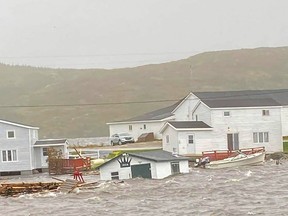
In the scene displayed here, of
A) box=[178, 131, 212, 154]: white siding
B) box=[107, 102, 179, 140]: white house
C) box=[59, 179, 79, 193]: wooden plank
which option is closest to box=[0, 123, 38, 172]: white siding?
box=[178, 131, 212, 154]: white siding

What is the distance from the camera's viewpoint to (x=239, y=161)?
6294cm

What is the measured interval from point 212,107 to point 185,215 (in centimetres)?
3941

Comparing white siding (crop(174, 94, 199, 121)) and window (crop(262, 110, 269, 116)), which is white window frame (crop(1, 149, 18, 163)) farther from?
window (crop(262, 110, 269, 116))

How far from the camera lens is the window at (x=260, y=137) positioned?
7484cm

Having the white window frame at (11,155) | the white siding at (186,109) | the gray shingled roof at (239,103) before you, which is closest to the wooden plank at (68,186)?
the white window frame at (11,155)

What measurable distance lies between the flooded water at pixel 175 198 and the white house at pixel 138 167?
1.18m

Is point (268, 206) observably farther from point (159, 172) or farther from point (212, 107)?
point (212, 107)

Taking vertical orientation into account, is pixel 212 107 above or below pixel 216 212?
above

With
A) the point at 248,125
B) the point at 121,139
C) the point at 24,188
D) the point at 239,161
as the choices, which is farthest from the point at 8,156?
the point at 121,139

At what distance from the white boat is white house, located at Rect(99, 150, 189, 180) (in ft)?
23.2

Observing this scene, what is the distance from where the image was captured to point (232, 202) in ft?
128

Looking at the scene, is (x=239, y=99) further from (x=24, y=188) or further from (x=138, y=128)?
(x=24, y=188)

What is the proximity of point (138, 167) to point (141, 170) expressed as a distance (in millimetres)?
346

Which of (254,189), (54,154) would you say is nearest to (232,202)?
(254,189)
